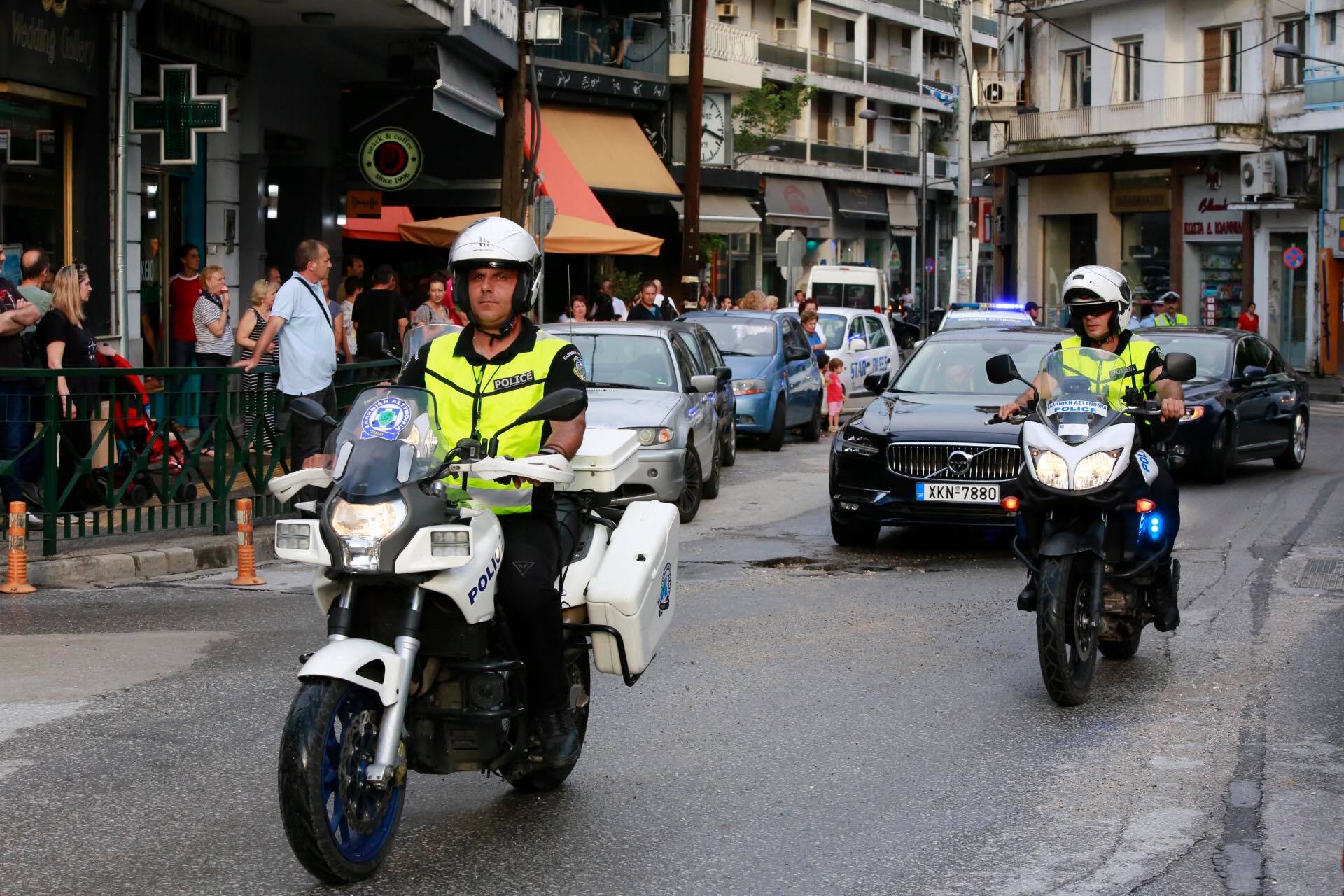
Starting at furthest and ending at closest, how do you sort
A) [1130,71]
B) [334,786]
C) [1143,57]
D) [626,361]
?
[1130,71] < [1143,57] < [626,361] < [334,786]

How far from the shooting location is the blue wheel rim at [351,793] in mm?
4926

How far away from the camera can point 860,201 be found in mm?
71812

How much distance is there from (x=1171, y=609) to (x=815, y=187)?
6069cm

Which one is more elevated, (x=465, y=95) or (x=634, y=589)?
(x=465, y=95)

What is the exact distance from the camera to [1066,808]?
6.09 m

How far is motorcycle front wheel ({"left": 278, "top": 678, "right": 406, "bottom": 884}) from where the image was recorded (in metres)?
4.79

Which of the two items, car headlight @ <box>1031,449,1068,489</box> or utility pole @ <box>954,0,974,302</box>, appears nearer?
car headlight @ <box>1031,449,1068,489</box>

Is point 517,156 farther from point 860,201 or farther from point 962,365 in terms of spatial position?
point 860,201

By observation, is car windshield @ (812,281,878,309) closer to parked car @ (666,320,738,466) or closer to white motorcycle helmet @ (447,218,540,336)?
parked car @ (666,320,738,466)

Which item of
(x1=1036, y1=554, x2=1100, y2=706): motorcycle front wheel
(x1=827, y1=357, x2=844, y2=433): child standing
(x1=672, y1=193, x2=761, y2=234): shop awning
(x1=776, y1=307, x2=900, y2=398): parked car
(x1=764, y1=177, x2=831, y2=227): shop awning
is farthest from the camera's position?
(x1=764, y1=177, x2=831, y2=227): shop awning

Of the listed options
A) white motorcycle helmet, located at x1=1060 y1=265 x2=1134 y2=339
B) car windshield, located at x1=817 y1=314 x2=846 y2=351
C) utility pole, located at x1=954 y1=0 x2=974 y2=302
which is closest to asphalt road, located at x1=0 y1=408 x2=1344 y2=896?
white motorcycle helmet, located at x1=1060 y1=265 x2=1134 y2=339

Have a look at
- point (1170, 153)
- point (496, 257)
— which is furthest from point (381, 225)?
point (1170, 153)

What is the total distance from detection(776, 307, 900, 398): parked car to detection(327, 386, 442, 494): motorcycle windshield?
22.1m

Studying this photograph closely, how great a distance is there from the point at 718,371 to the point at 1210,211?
3055cm
